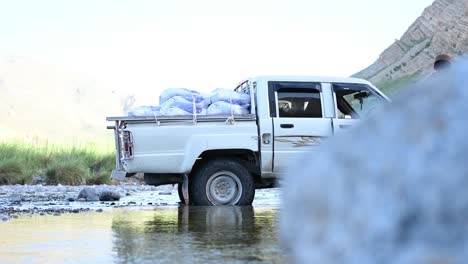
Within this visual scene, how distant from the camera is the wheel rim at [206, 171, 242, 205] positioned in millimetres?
12266

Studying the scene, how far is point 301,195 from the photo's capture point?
3.79 ft

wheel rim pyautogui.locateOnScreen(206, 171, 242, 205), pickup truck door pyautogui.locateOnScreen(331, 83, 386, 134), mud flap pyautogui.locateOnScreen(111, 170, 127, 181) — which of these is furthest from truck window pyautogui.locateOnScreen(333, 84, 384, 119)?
mud flap pyautogui.locateOnScreen(111, 170, 127, 181)

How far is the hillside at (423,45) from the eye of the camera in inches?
2187

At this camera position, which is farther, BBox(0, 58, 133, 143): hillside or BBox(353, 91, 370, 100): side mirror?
BBox(0, 58, 133, 143): hillside

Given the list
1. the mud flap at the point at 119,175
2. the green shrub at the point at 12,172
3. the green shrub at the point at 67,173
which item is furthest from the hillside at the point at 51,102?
the mud flap at the point at 119,175

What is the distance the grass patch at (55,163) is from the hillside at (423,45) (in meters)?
28.9

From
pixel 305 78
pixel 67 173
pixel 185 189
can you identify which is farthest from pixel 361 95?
pixel 67 173

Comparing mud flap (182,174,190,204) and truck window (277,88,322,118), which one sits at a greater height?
truck window (277,88,322,118)

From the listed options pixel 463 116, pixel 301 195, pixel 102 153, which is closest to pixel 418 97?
pixel 463 116

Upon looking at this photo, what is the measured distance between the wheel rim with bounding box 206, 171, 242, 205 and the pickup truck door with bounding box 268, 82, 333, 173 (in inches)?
24.4

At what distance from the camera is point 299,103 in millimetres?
12453

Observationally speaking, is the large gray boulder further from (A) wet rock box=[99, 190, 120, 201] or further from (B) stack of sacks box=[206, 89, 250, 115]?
(A) wet rock box=[99, 190, 120, 201]

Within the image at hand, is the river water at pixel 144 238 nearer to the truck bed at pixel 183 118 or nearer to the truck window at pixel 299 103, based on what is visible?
the truck bed at pixel 183 118

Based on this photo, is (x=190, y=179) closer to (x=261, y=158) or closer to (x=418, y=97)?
(x=261, y=158)
